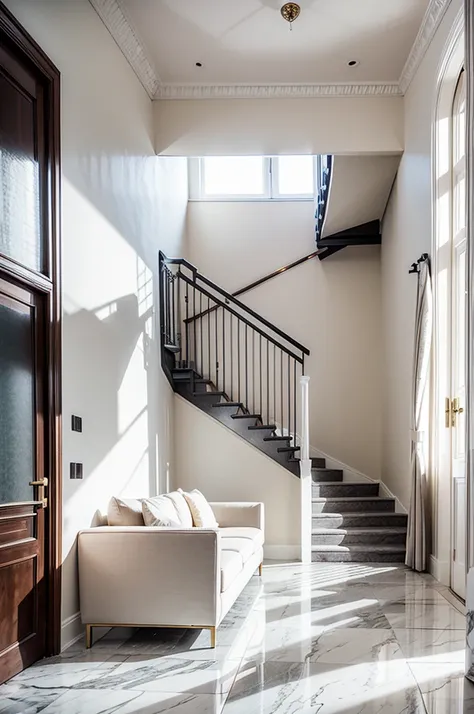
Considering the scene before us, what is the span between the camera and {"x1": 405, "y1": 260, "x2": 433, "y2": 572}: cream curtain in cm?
606

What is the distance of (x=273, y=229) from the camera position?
934cm

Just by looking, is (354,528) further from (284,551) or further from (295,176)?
(295,176)

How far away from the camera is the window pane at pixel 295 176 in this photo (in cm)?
951

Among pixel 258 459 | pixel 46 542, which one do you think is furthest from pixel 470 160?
pixel 258 459

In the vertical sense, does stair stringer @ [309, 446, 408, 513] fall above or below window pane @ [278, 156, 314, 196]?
below

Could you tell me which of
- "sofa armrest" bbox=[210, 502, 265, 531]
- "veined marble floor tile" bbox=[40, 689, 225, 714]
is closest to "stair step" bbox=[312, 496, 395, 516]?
"sofa armrest" bbox=[210, 502, 265, 531]

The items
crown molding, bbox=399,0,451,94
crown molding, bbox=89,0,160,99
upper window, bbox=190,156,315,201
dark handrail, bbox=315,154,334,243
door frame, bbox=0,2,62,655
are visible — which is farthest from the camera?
upper window, bbox=190,156,315,201

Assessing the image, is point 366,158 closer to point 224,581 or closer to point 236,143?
point 236,143

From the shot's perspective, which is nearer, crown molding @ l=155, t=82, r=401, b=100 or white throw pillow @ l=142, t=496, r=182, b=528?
white throw pillow @ l=142, t=496, r=182, b=528

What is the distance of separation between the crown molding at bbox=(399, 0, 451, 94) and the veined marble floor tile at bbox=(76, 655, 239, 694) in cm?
482

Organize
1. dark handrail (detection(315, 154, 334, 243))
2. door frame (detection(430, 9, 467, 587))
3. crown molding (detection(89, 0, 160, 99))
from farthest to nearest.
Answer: dark handrail (detection(315, 154, 334, 243))
door frame (detection(430, 9, 467, 587))
crown molding (detection(89, 0, 160, 99))

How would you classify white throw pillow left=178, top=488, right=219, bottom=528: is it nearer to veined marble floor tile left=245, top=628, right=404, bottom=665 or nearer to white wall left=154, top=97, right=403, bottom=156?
veined marble floor tile left=245, top=628, right=404, bottom=665

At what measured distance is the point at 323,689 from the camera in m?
3.49

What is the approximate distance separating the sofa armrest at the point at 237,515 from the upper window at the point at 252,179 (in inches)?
174
